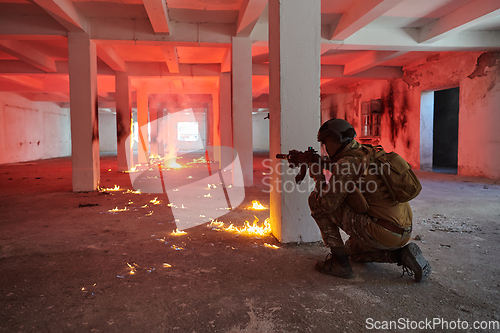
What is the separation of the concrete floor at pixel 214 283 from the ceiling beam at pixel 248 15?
148 inches

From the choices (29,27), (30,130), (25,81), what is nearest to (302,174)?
(29,27)

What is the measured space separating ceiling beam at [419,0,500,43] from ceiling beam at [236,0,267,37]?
4.26 metres

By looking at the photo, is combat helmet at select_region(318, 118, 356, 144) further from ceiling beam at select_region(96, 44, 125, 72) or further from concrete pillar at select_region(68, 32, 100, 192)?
ceiling beam at select_region(96, 44, 125, 72)

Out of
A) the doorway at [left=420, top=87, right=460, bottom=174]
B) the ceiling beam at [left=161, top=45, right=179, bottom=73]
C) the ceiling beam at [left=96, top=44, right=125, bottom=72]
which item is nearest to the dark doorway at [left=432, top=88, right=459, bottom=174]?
the doorway at [left=420, top=87, right=460, bottom=174]

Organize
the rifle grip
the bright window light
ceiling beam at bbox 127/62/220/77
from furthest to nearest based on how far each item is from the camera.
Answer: the bright window light < ceiling beam at bbox 127/62/220/77 < the rifle grip

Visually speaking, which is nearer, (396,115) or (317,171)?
(317,171)

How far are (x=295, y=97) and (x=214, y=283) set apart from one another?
1.98m

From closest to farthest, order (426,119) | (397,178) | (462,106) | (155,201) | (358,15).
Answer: (397,178) < (155,201) < (358,15) < (462,106) < (426,119)

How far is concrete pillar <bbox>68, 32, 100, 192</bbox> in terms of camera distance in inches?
260

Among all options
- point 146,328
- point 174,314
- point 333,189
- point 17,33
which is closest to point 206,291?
point 174,314

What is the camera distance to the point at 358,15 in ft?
20.1

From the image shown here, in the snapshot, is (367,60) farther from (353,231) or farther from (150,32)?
(353,231)

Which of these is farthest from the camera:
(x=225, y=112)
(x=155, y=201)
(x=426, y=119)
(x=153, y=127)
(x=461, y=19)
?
(x=153, y=127)

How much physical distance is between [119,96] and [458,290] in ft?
34.7
